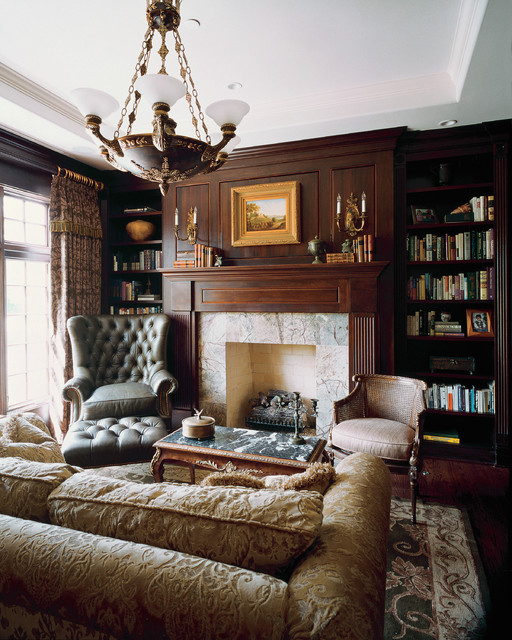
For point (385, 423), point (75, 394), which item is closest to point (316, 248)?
point (385, 423)

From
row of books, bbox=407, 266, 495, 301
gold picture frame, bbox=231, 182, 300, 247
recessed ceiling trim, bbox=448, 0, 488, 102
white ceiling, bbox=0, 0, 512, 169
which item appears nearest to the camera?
recessed ceiling trim, bbox=448, 0, 488, 102

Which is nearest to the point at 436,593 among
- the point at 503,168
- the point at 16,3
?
the point at 503,168

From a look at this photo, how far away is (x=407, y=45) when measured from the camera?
2.51 metres

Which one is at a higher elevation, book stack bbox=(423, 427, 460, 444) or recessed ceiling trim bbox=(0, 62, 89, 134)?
recessed ceiling trim bbox=(0, 62, 89, 134)

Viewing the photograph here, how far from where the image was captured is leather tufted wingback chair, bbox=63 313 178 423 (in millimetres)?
3246

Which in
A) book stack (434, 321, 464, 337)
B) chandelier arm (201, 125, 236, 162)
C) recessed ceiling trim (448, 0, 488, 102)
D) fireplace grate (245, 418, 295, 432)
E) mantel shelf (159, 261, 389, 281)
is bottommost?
fireplace grate (245, 418, 295, 432)

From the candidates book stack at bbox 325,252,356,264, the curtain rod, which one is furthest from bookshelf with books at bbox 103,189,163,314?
book stack at bbox 325,252,356,264

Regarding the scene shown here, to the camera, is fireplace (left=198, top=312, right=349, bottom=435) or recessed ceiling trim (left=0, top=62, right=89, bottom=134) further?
fireplace (left=198, top=312, right=349, bottom=435)

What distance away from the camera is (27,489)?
41.5 inches

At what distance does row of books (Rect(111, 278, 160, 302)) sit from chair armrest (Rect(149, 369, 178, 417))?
1.19m

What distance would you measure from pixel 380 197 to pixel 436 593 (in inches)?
111

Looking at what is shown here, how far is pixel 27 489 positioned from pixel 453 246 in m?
3.48

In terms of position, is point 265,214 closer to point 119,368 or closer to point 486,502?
point 119,368

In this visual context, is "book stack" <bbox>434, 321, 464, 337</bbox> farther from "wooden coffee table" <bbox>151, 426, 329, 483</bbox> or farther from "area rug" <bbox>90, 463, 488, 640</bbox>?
"wooden coffee table" <bbox>151, 426, 329, 483</bbox>
